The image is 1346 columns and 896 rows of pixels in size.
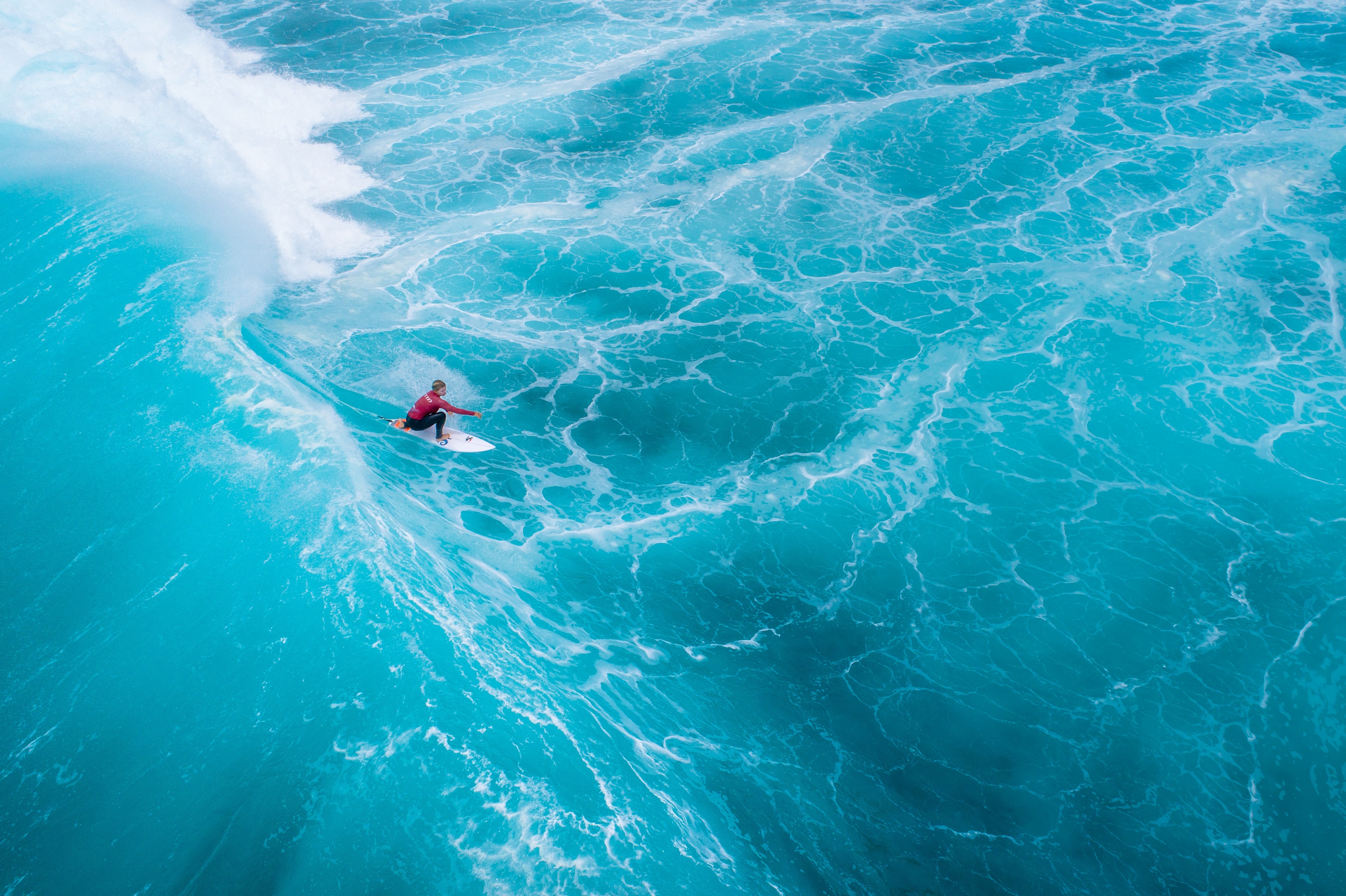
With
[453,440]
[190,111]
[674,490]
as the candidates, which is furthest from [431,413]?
[190,111]

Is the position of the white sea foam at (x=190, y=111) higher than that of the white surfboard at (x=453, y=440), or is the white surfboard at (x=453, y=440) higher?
the white sea foam at (x=190, y=111)

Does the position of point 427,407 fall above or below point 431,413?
above

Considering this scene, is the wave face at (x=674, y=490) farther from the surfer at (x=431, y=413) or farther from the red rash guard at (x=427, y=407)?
the red rash guard at (x=427, y=407)

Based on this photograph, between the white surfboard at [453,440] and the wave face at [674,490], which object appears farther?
the white surfboard at [453,440]

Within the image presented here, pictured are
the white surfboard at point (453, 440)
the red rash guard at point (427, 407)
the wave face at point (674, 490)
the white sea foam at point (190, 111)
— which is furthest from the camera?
the white sea foam at point (190, 111)

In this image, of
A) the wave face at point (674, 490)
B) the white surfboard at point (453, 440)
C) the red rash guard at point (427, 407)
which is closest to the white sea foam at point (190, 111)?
the wave face at point (674, 490)

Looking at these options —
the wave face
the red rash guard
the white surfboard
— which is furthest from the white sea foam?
the red rash guard

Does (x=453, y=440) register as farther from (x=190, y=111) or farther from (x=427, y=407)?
(x=190, y=111)
